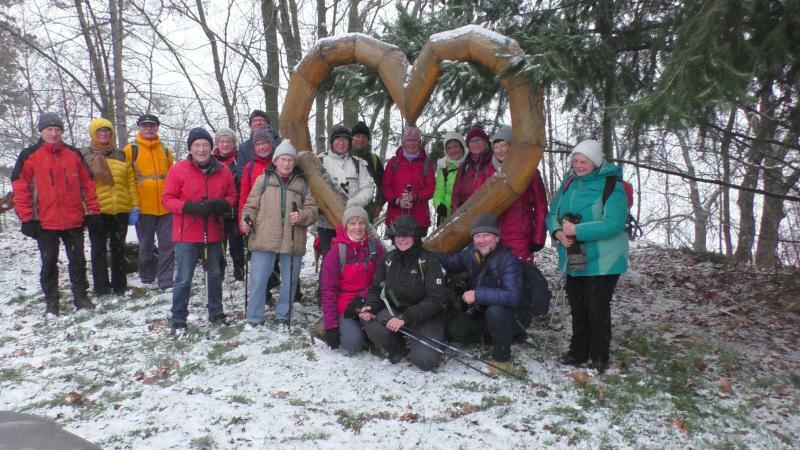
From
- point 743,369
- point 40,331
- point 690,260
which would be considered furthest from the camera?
point 690,260

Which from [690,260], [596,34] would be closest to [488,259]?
[596,34]

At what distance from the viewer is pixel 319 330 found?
18.2 feet

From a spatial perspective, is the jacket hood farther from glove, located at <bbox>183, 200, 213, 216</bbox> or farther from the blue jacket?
the blue jacket

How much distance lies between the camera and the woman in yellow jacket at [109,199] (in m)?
6.91

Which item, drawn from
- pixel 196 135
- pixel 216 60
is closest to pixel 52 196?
pixel 196 135

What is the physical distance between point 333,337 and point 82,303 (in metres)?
3.79

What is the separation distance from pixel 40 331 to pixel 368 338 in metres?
4.04

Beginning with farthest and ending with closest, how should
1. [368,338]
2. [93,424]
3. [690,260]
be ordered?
1. [690,260]
2. [368,338]
3. [93,424]

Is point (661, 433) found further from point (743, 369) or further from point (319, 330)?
point (319, 330)

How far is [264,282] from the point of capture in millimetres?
5793

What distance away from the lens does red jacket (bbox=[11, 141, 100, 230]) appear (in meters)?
6.17

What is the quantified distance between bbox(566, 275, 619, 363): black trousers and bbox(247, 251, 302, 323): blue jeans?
9.94 feet

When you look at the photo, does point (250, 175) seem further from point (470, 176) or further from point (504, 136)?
point (504, 136)

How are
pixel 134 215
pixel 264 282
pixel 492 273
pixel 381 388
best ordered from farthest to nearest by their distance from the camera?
1. pixel 134 215
2. pixel 264 282
3. pixel 492 273
4. pixel 381 388
